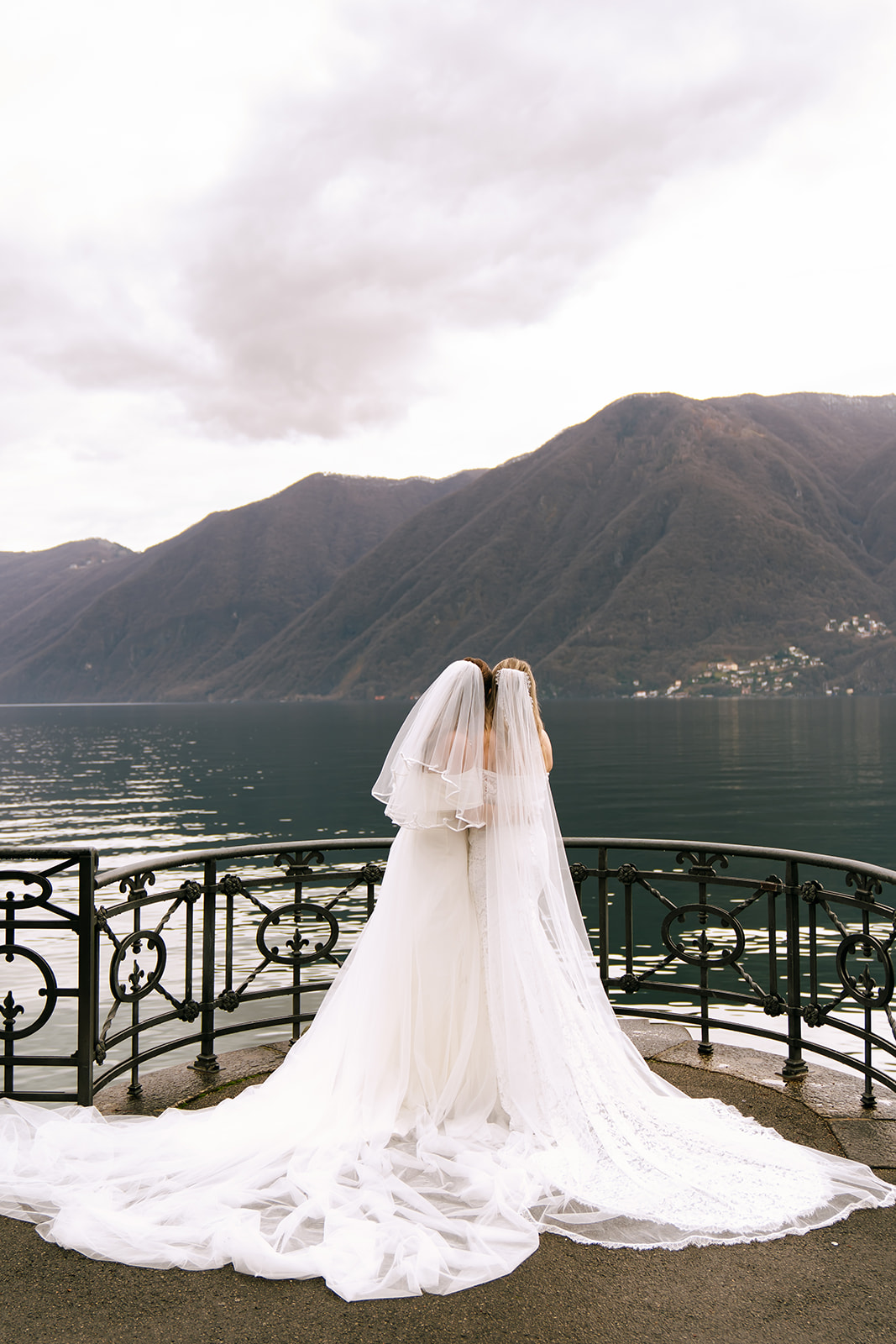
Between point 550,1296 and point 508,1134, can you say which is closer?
point 550,1296

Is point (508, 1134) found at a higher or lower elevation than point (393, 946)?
lower

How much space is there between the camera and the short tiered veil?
4.61m

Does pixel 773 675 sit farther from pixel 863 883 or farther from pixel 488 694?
pixel 488 694

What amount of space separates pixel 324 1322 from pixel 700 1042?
334 centimetres

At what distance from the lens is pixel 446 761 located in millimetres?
4645

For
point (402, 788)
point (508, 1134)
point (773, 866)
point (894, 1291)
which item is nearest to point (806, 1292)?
point (894, 1291)

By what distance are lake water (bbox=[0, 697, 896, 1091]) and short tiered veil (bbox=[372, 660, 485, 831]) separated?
7.93 m

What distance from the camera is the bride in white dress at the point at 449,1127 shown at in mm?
3350

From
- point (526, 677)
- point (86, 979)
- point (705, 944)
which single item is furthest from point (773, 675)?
point (86, 979)

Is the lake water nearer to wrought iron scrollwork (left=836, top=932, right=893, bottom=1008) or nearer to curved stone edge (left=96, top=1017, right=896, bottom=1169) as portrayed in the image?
curved stone edge (left=96, top=1017, right=896, bottom=1169)

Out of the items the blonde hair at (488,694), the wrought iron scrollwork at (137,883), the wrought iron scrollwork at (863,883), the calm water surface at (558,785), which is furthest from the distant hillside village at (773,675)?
the wrought iron scrollwork at (137,883)

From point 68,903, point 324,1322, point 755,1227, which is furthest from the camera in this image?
point 68,903

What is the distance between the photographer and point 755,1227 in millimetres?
3404

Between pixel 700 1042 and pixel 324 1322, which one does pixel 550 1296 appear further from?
pixel 700 1042
